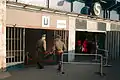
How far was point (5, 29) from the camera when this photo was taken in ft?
39.3

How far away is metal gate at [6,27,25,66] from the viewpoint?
1261cm

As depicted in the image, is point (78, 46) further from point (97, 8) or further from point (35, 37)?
point (35, 37)

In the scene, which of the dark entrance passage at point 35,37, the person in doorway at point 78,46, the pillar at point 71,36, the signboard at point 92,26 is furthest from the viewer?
the person in doorway at point 78,46

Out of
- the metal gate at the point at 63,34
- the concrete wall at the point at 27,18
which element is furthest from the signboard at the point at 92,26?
the concrete wall at the point at 27,18

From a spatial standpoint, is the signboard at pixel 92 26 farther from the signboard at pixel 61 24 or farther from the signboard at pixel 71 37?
the signboard at pixel 61 24

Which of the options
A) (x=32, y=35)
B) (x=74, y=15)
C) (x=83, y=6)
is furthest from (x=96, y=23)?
(x=32, y=35)

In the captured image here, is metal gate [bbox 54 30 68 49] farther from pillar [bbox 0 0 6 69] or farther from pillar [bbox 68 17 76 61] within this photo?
pillar [bbox 0 0 6 69]

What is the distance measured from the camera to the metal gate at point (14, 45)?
Result: 12609mm

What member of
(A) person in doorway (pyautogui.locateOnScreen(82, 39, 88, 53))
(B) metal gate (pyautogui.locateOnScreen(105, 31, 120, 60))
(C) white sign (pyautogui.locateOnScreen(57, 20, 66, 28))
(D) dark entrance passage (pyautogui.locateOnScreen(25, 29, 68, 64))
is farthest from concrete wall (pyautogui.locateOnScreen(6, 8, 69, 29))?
(B) metal gate (pyautogui.locateOnScreen(105, 31, 120, 60))

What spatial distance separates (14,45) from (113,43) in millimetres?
10127

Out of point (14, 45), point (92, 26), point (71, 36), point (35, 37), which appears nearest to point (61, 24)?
point (71, 36)

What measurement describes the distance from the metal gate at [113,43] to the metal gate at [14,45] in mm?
8921

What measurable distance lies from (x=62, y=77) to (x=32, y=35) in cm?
529

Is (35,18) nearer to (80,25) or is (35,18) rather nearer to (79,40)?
(80,25)
